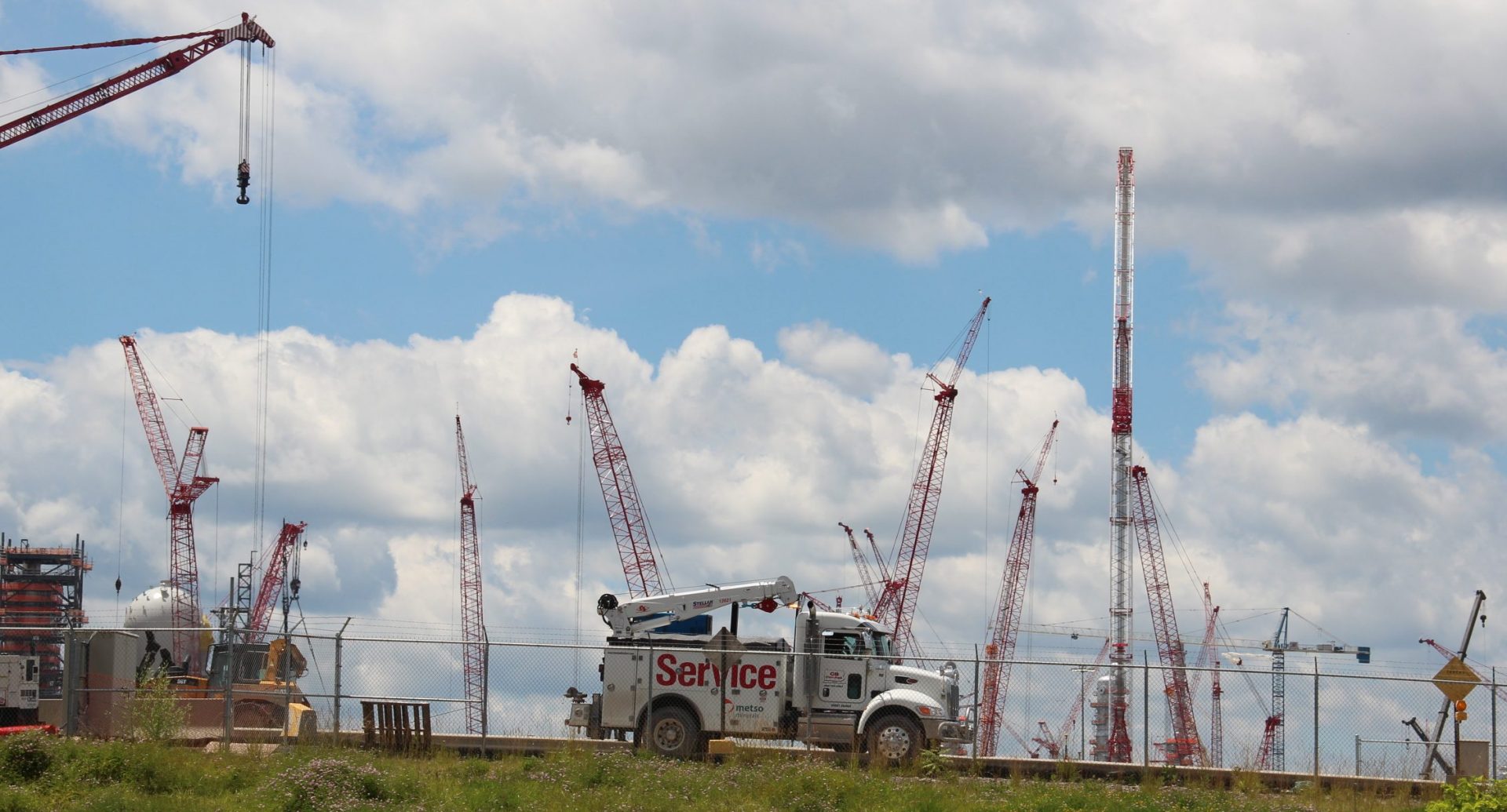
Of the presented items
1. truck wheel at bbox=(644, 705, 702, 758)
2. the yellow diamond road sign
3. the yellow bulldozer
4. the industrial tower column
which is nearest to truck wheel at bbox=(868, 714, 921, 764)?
truck wheel at bbox=(644, 705, 702, 758)

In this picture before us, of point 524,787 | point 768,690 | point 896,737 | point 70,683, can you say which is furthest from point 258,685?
point 896,737

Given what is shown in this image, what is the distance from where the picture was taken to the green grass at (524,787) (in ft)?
86.9

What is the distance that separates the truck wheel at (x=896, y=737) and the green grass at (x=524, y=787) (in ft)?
7.08

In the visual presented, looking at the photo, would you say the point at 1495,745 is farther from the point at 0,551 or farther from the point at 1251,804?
the point at 0,551

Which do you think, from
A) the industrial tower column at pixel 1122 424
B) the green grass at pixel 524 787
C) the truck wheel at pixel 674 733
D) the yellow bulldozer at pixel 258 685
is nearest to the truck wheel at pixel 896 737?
the green grass at pixel 524 787

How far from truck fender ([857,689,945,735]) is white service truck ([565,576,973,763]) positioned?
0.02 meters

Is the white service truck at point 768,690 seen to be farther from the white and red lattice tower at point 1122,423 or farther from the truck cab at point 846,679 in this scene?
the white and red lattice tower at point 1122,423

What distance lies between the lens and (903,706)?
32562mm

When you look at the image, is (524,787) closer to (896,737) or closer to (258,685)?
(896,737)

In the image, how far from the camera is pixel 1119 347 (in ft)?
315

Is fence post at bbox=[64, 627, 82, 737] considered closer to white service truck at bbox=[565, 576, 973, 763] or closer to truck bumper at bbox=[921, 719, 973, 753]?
white service truck at bbox=[565, 576, 973, 763]

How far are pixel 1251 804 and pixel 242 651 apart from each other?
3201cm

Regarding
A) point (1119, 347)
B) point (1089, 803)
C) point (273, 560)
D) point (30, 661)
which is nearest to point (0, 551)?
point (273, 560)

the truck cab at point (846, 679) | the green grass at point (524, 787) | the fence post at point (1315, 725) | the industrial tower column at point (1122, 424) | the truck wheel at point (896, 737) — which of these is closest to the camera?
the green grass at point (524, 787)
